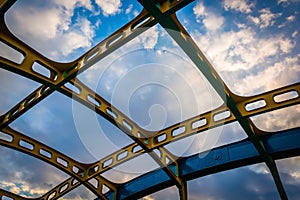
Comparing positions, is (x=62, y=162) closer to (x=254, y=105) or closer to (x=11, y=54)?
(x=11, y=54)

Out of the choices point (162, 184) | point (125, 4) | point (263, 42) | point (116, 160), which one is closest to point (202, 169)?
point (162, 184)

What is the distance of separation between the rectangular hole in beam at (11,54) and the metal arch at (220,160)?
9054mm

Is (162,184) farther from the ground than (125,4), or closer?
closer

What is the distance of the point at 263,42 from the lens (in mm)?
8648

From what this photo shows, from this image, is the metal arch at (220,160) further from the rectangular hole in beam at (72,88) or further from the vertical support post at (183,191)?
the rectangular hole in beam at (72,88)

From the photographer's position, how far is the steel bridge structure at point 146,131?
7.55 m

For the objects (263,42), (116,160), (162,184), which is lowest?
(162,184)

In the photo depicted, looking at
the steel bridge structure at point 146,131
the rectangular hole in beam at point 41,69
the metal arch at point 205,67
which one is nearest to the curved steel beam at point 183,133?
the steel bridge structure at point 146,131

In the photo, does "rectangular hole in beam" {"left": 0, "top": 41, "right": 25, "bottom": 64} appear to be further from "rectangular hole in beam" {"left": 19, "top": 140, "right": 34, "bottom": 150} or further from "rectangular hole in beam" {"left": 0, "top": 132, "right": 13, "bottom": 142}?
"rectangular hole in beam" {"left": 19, "top": 140, "right": 34, "bottom": 150}

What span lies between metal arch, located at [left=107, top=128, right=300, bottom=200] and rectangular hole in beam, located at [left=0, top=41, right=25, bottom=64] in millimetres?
9054

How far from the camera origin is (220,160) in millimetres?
12484

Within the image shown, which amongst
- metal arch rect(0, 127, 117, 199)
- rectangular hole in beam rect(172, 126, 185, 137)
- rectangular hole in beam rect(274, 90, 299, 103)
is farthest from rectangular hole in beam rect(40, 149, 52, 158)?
rectangular hole in beam rect(274, 90, 299, 103)

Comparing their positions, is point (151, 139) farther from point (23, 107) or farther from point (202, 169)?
point (23, 107)

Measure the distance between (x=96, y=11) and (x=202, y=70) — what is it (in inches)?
148
